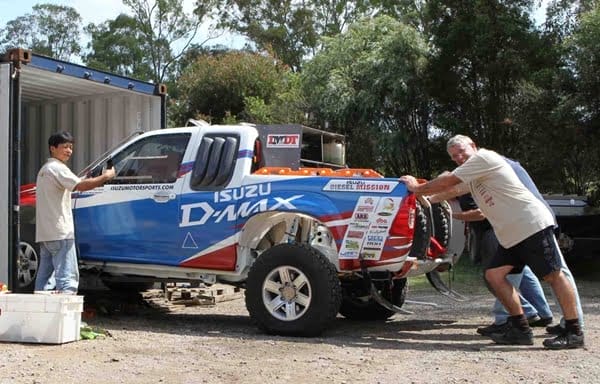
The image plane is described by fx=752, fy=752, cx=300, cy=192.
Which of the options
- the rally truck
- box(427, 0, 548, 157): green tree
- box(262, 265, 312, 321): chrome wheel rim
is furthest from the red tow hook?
box(427, 0, 548, 157): green tree

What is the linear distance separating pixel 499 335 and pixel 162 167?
12.3 feet

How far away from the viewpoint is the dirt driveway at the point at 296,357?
213 inches

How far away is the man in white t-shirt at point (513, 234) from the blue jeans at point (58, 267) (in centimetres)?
335

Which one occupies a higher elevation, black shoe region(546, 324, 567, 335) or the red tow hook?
the red tow hook

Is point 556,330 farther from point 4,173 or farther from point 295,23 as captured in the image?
point 295,23

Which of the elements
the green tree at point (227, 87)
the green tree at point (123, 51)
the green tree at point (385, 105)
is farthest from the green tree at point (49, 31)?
the green tree at point (385, 105)

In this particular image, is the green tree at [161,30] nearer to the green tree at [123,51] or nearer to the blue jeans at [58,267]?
the green tree at [123,51]

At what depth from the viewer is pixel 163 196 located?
25.2 ft

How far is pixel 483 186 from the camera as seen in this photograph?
6.64m

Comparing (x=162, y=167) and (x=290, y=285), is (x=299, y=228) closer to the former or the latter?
(x=290, y=285)

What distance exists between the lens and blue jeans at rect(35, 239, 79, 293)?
24.0 feet

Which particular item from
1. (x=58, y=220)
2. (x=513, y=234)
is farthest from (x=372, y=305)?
(x=58, y=220)

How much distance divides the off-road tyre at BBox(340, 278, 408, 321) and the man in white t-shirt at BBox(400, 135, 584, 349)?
1696mm

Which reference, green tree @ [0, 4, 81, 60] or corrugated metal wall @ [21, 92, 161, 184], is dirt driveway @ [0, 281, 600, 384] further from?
green tree @ [0, 4, 81, 60]
